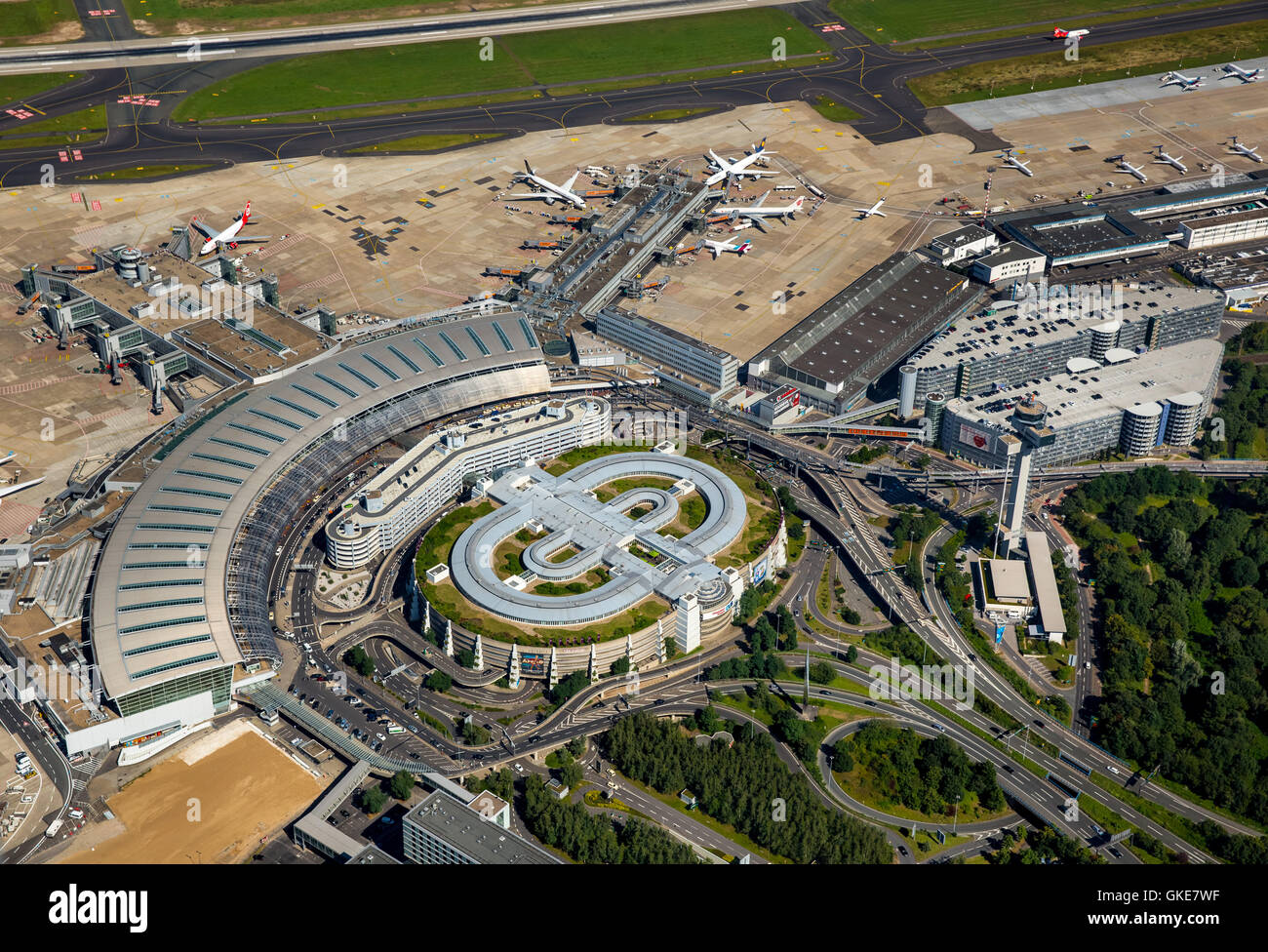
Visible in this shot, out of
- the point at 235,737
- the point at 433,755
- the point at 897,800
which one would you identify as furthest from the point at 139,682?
the point at 897,800

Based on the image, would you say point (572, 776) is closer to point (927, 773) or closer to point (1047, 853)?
point (927, 773)

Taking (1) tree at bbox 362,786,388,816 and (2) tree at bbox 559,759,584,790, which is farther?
(2) tree at bbox 559,759,584,790

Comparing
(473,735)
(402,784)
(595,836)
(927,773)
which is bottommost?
(927,773)

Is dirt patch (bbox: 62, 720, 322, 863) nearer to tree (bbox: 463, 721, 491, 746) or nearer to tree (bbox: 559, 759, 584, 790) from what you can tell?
tree (bbox: 463, 721, 491, 746)

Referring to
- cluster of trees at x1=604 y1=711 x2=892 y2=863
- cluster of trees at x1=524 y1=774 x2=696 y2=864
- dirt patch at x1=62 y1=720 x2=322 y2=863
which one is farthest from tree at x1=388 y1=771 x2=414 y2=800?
cluster of trees at x1=604 y1=711 x2=892 y2=863

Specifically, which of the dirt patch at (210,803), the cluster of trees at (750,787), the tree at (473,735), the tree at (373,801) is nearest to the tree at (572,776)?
the cluster of trees at (750,787)

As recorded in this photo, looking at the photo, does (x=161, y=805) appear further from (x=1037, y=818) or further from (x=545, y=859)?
(x=1037, y=818)

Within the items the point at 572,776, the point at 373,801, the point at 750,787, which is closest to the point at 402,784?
the point at 373,801
